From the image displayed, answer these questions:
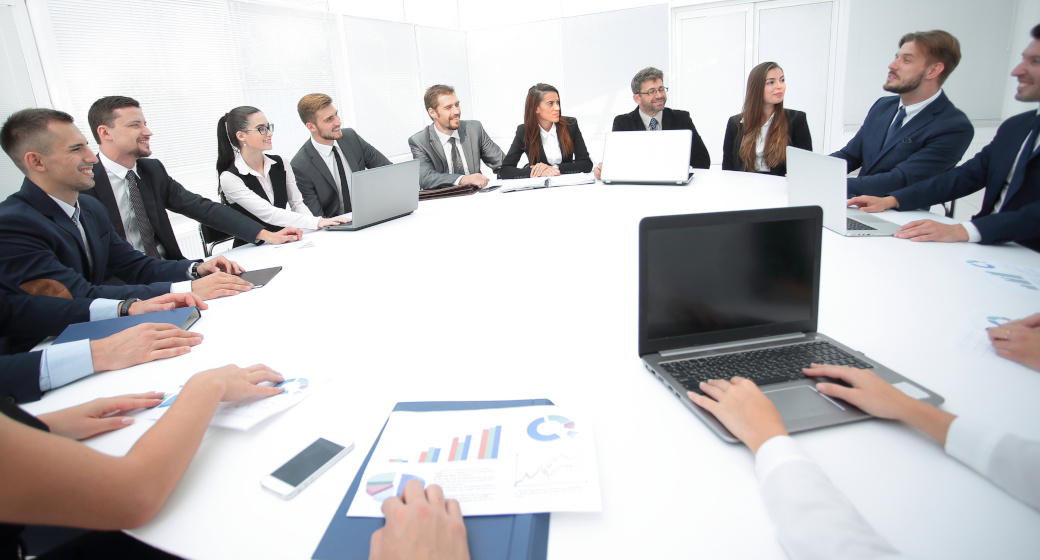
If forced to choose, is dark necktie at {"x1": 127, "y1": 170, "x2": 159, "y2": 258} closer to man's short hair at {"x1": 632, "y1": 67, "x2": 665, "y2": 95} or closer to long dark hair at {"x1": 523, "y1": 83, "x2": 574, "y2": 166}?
long dark hair at {"x1": 523, "y1": 83, "x2": 574, "y2": 166}

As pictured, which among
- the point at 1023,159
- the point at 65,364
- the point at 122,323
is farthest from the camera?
the point at 1023,159

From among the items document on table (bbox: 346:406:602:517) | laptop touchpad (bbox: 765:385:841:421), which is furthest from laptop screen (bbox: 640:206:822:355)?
document on table (bbox: 346:406:602:517)

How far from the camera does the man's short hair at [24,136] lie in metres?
1.88

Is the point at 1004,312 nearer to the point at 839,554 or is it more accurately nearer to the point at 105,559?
the point at 839,554

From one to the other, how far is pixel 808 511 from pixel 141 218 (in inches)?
124

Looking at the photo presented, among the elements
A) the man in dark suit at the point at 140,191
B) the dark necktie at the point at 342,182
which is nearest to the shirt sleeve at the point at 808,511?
the man in dark suit at the point at 140,191

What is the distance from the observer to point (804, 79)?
20.3 ft

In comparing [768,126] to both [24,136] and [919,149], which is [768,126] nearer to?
[919,149]

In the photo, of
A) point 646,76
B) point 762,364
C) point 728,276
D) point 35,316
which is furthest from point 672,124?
point 35,316

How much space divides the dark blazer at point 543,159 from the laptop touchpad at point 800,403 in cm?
332

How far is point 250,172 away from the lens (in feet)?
10.3

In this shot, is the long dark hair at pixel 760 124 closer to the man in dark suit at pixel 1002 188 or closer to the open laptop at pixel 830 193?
the man in dark suit at pixel 1002 188

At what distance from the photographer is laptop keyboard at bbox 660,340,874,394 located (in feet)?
3.36

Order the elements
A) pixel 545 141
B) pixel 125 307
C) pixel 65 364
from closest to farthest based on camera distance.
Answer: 1. pixel 65 364
2. pixel 125 307
3. pixel 545 141
